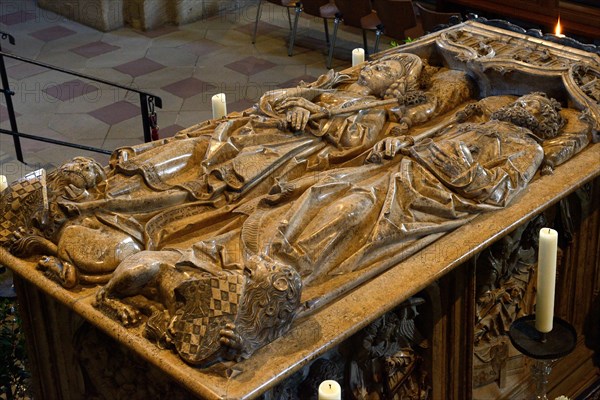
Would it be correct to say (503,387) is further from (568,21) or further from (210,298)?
(568,21)

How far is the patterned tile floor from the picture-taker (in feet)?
23.1

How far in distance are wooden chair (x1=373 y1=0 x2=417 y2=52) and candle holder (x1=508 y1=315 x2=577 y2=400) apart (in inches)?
171

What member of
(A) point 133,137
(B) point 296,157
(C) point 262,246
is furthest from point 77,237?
(A) point 133,137

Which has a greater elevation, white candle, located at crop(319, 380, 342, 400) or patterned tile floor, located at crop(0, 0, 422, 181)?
white candle, located at crop(319, 380, 342, 400)

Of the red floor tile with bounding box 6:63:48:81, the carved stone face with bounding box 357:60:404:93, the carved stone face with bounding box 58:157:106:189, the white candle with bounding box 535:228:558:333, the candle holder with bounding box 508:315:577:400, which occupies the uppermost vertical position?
the carved stone face with bounding box 58:157:106:189

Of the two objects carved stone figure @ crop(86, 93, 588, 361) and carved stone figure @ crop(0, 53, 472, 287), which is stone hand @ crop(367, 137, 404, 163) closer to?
carved stone figure @ crop(86, 93, 588, 361)

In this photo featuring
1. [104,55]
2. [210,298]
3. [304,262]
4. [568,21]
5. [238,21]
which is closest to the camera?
[210,298]

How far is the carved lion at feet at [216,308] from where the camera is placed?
2920 mm

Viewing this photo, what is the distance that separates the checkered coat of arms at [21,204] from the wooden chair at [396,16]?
14.8ft

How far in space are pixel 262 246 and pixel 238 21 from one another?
20.7 ft

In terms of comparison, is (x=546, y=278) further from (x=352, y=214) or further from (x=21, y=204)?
(x=21, y=204)

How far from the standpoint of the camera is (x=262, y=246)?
3.31 m

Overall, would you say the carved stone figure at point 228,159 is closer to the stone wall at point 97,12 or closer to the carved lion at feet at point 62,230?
the carved lion at feet at point 62,230

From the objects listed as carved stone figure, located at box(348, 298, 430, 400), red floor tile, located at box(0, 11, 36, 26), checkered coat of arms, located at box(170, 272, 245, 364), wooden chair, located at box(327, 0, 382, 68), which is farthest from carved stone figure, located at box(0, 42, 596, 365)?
red floor tile, located at box(0, 11, 36, 26)
